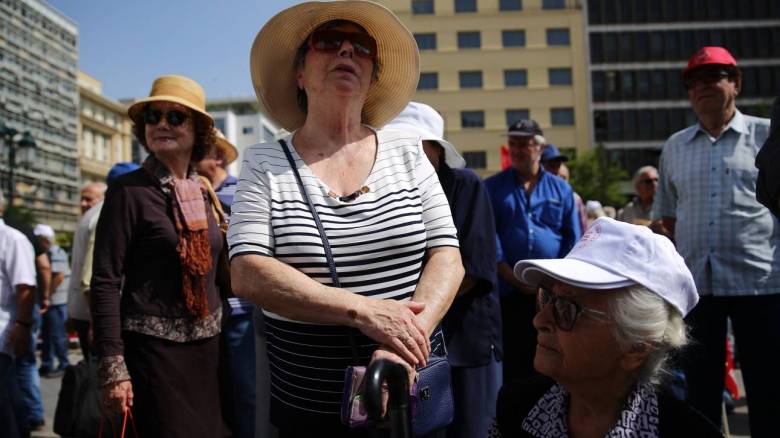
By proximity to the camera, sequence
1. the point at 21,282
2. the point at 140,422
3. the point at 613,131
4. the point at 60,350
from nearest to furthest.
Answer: the point at 140,422
the point at 21,282
the point at 60,350
the point at 613,131

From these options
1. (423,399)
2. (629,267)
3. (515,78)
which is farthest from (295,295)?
(515,78)

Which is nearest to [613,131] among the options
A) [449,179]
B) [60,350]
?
[60,350]

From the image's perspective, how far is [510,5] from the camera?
6350 centimetres

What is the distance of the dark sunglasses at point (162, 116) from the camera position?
12.2 ft

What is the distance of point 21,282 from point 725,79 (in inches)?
170

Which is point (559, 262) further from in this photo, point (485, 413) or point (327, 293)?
point (485, 413)

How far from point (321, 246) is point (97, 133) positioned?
115502 mm

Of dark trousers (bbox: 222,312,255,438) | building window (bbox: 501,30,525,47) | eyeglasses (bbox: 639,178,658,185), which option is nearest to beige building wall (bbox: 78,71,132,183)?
building window (bbox: 501,30,525,47)

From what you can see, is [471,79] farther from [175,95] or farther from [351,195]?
[351,195]

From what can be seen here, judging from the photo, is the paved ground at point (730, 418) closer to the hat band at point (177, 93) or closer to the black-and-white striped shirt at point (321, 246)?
the hat band at point (177, 93)

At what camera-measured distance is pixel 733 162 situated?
12.5ft

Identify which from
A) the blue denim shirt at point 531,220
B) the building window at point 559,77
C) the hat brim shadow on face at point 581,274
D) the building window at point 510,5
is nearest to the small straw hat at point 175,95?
the blue denim shirt at point 531,220

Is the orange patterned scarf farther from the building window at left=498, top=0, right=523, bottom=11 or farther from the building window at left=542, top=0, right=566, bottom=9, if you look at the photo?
the building window at left=542, top=0, right=566, bottom=9

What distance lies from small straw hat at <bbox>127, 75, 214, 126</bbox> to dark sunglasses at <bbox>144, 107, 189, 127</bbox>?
54 millimetres
